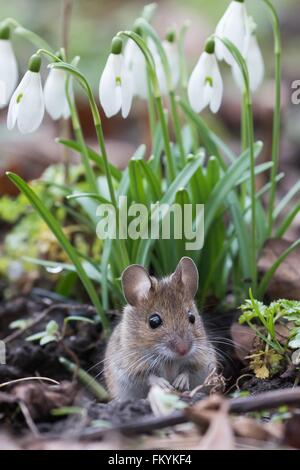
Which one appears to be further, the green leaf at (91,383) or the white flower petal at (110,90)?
the green leaf at (91,383)

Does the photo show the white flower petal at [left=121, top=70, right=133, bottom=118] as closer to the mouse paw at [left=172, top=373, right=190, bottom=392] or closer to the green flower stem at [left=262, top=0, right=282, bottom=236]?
the green flower stem at [left=262, top=0, right=282, bottom=236]

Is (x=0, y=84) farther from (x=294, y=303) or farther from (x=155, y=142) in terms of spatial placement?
(x=294, y=303)

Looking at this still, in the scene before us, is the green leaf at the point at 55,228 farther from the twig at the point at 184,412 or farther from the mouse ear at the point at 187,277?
the twig at the point at 184,412

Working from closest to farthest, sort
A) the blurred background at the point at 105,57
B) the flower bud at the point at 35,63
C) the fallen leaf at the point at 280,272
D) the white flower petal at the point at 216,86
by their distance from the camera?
the flower bud at the point at 35,63
the white flower petal at the point at 216,86
the fallen leaf at the point at 280,272
the blurred background at the point at 105,57

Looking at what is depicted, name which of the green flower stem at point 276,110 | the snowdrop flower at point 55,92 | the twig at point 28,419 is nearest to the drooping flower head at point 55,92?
the snowdrop flower at point 55,92

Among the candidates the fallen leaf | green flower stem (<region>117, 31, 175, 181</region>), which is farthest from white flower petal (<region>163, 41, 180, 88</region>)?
the fallen leaf

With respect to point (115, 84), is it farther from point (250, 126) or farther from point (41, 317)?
point (41, 317)

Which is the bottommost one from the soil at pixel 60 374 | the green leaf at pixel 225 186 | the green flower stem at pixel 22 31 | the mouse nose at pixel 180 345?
the soil at pixel 60 374
